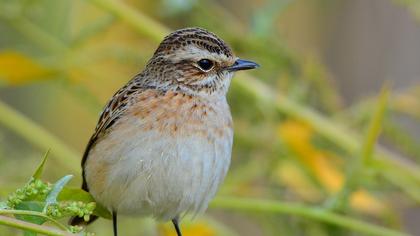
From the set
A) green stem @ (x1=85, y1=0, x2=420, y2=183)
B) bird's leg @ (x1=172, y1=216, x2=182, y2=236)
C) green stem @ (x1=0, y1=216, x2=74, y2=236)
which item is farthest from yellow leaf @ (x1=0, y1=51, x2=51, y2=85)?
green stem @ (x1=0, y1=216, x2=74, y2=236)

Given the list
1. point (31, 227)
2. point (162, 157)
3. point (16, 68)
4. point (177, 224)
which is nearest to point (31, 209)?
point (31, 227)

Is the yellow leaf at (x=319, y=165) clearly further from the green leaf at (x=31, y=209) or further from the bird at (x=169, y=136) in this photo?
the green leaf at (x=31, y=209)

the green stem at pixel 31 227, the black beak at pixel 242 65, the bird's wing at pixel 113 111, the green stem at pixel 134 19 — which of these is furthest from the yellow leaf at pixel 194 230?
the green stem at pixel 31 227

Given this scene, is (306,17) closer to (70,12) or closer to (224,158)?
(70,12)

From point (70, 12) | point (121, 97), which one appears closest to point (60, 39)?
point (70, 12)

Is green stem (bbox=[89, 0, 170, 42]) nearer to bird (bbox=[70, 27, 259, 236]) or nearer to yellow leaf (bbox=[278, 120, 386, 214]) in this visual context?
bird (bbox=[70, 27, 259, 236])

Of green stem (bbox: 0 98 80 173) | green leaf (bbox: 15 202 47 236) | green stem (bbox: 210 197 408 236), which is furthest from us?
green stem (bbox: 0 98 80 173)

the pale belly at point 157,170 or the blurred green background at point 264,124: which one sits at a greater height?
the blurred green background at point 264,124
